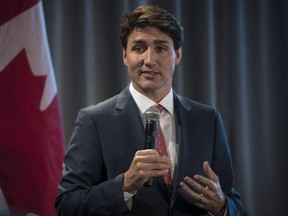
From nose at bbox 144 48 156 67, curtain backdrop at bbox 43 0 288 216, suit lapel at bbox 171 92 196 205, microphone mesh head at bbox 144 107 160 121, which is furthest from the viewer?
curtain backdrop at bbox 43 0 288 216

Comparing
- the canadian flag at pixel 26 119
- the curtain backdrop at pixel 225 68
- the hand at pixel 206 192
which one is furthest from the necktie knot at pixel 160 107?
the curtain backdrop at pixel 225 68

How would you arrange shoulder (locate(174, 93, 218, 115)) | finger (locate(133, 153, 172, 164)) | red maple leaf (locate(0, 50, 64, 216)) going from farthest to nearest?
red maple leaf (locate(0, 50, 64, 216)), shoulder (locate(174, 93, 218, 115)), finger (locate(133, 153, 172, 164))

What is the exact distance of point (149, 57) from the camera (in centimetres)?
154

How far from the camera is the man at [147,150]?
132 centimetres

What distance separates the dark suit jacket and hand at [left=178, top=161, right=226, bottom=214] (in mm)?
71

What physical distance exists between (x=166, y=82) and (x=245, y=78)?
1.15 meters

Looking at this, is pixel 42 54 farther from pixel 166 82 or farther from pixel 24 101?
pixel 166 82

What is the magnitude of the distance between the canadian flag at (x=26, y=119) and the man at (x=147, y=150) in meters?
0.55

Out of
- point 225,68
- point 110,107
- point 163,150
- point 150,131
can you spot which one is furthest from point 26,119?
point 225,68

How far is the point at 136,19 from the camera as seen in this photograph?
1580 mm

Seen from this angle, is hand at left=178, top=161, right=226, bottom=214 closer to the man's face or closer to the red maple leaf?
the man's face

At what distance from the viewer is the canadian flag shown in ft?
6.37

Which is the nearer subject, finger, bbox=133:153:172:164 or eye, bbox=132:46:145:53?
finger, bbox=133:153:172:164

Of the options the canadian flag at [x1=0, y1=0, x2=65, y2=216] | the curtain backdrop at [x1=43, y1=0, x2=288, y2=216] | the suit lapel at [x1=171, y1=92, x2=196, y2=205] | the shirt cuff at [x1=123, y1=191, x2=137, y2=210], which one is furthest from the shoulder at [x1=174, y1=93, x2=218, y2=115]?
the curtain backdrop at [x1=43, y1=0, x2=288, y2=216]
